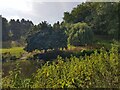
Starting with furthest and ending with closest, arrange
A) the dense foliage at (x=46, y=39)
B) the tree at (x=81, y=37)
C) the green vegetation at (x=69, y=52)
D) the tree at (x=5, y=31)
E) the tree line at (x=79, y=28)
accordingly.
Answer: the tree at (x=5, y=31) → the tree at (x=81, y=37) → the tree line at (x=79, y=28) → the dense foliage at (x=46, y=39) → the green vegetation at (x=69, y=52)

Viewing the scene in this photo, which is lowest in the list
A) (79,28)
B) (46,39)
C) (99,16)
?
(46,39)

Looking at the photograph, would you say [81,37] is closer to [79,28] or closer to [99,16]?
[79,28]

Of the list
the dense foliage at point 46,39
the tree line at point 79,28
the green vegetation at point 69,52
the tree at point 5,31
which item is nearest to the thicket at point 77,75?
the green vegetation at point 69,52

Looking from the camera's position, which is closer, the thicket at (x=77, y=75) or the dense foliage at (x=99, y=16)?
the thicket at (x=77, y=75)

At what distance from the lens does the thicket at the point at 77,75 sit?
13.2 m

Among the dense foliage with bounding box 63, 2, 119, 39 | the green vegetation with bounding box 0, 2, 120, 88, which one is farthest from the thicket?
the dense foliage with bounding box 63, 2, 119, 39

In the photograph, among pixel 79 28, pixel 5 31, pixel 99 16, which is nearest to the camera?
pixel 79 28

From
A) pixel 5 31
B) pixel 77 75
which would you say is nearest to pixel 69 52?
pixel 77 75

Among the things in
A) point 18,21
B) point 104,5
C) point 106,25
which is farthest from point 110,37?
point 18,21

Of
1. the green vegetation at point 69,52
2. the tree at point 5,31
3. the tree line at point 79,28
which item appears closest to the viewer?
the green vegetation at point 69,52

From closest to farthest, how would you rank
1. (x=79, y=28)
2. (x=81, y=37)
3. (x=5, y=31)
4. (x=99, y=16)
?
(x=81, y=37), (x=79, y=28), (x=99, y=16), (x=5, y=31)

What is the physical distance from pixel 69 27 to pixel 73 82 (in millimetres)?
45485

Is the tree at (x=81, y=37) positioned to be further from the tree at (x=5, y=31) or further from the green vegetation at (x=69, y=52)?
the tree at (x=5, y=31)

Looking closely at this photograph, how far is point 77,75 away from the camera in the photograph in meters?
14.0
